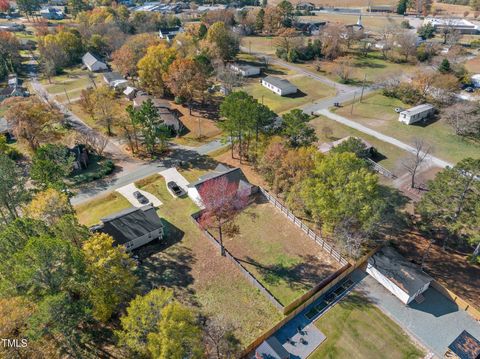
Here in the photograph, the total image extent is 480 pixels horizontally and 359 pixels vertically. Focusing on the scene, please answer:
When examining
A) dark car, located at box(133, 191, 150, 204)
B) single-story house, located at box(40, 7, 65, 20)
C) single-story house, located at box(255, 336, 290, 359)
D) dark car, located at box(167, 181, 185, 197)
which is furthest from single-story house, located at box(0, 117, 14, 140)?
single-story house, located at box(40, 7, 65, 20)

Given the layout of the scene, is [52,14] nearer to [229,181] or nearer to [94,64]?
[94,64]

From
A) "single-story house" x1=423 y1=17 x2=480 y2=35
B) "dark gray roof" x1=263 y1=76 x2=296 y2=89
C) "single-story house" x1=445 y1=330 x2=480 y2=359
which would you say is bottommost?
"single-story house" x1=445 y1=330 x2=480 y2=359

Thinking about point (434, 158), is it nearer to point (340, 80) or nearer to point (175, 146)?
point (340, 80)

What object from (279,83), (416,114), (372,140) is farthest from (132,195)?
(416,114)

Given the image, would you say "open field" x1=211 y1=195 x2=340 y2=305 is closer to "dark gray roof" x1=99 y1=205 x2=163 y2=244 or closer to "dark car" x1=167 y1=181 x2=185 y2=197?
"dark gray roof" x1=99 y1=205 x2=163 y2=244

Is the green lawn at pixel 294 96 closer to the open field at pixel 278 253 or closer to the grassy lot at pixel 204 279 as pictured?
the open field at pixel 278 253

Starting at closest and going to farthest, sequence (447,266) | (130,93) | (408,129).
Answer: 1. (447,266)
2. (408,129)
3. (130,93)

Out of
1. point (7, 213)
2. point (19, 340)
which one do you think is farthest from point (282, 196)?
point (7, 213)
